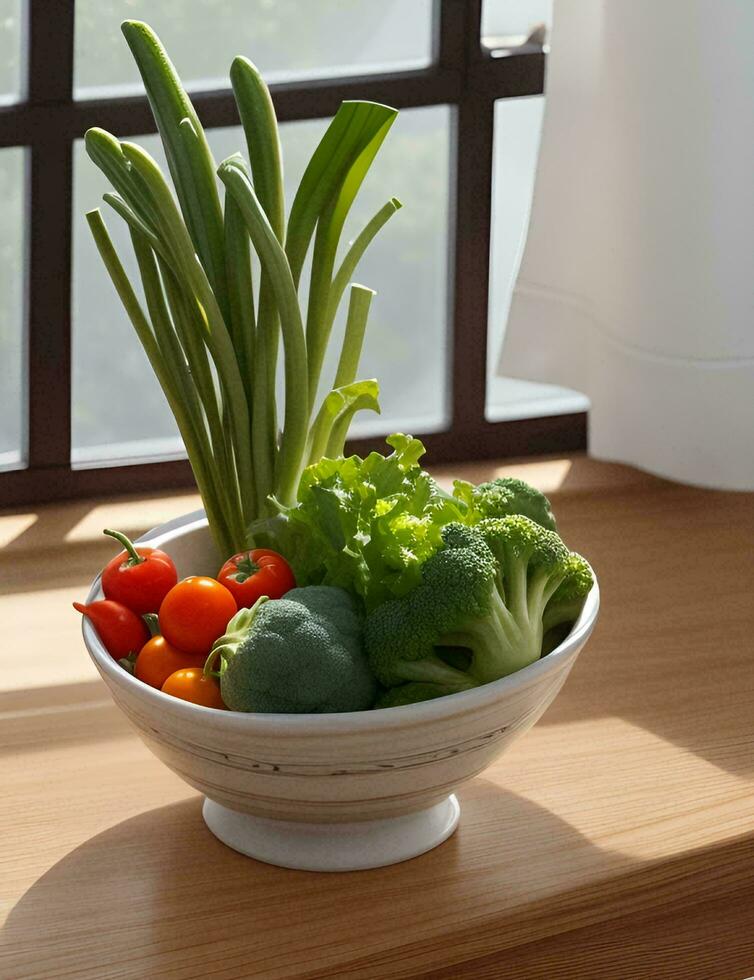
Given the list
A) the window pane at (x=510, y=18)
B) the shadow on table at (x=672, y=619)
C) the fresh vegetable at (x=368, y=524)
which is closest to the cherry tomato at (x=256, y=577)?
the fresh vegetable at (x=368, y=524)

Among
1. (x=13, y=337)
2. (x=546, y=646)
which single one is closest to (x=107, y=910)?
(x=546, y=646)

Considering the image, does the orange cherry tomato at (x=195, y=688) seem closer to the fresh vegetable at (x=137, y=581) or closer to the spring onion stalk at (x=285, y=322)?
the fresh vegetable at (x=137, y=581)

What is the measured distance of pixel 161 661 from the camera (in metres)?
0.78

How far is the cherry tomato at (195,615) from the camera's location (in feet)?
2.54

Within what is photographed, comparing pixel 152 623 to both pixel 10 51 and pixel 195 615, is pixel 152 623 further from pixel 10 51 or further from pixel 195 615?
pixel 10 51

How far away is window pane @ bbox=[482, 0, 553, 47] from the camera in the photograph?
→ 1570mm

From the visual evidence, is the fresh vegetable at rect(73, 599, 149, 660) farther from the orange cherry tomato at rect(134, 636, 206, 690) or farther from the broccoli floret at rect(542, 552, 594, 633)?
the broccoli floret at rect(542, 552, 594, 633)

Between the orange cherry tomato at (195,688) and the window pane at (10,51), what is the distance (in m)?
0.86

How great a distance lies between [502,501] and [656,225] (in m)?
0.69

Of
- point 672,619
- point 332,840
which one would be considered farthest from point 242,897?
point 672,619

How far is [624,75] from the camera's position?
1.41m

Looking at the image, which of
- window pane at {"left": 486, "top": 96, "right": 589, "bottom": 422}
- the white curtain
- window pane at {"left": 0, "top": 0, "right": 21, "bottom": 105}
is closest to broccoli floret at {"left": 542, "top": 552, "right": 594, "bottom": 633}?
the white curtain

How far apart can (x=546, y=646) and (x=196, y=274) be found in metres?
0.31

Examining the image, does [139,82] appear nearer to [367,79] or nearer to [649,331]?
[367,79]
